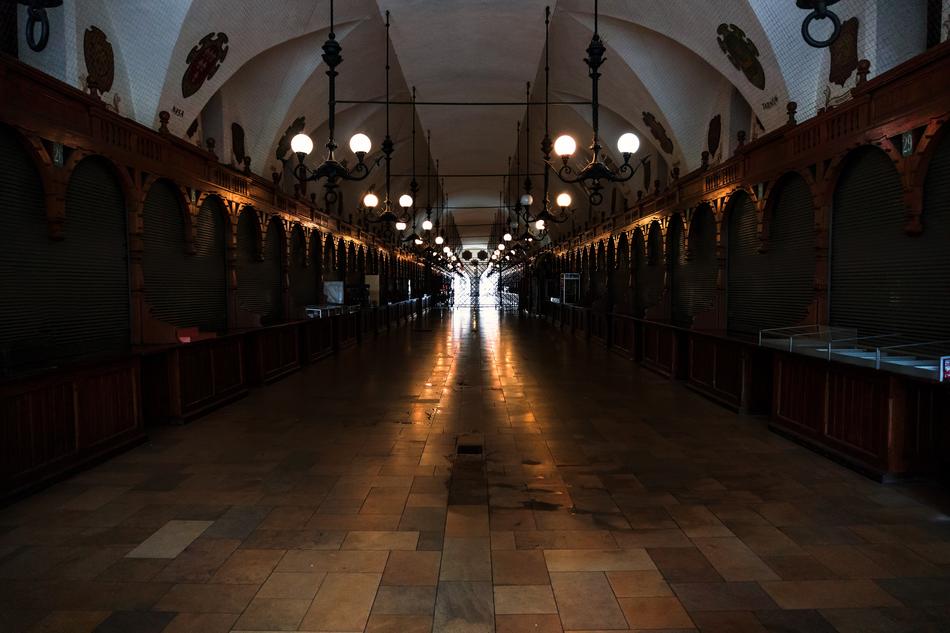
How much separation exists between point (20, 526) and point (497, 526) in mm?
3016

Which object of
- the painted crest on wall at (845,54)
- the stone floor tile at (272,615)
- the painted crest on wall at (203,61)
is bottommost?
the stone floor tile at (272,615)

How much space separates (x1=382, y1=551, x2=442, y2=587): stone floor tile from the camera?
9.44ft

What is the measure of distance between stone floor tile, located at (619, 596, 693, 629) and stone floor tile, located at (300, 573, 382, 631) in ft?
3.97

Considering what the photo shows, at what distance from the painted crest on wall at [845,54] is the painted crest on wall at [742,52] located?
3.97 ft

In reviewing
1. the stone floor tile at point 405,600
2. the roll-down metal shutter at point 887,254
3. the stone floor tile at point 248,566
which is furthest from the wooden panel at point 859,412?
the stone floor tile at point 248,566

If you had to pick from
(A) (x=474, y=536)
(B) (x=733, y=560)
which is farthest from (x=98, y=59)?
(B) (x=733, y=560)

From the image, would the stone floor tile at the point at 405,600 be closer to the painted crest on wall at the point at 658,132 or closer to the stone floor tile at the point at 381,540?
the stone floor tile at the point at 381,540

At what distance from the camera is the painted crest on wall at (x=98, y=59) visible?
638 centimetres

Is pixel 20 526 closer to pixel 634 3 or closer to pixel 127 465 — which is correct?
pixel 127 465

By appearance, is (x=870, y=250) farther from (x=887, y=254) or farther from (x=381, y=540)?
(x=381, y=540)

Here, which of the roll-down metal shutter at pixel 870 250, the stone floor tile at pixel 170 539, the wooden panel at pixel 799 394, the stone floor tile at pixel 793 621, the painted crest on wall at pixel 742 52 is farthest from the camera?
the painted crest on wall at pixel 742 52

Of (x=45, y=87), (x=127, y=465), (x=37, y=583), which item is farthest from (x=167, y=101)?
(x=37, y=583)

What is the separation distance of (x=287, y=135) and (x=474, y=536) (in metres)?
10.9

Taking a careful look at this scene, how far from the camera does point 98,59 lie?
6.57 m
